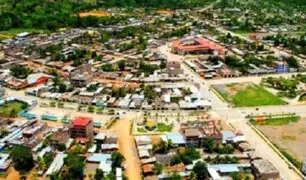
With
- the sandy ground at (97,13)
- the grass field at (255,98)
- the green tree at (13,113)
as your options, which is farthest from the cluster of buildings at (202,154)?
the sandy ground at (97,13)

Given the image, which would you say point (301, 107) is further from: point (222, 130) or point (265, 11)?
point (265, 11)

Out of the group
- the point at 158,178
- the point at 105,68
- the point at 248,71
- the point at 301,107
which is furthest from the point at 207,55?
the point at 158,178

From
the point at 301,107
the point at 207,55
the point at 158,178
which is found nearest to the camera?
the point at 158,178

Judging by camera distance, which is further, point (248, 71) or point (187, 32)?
point (187, 32)

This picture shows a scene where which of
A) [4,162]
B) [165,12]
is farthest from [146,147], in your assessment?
[165,12]

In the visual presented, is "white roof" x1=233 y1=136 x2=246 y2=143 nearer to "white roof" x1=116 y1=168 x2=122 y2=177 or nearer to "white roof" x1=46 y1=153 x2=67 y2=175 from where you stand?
"white roof" x1=116 y1=168 x2=122 y2=177

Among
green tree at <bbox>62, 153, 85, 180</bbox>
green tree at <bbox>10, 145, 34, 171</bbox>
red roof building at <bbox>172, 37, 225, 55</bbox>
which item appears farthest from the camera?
red roof building at <bbox>172, 37, 225, 55</bbox>

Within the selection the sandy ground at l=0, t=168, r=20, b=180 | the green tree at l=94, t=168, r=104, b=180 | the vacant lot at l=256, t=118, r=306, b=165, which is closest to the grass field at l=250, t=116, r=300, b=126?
the vacant lot at l=256, t=118, r=306, b=165
